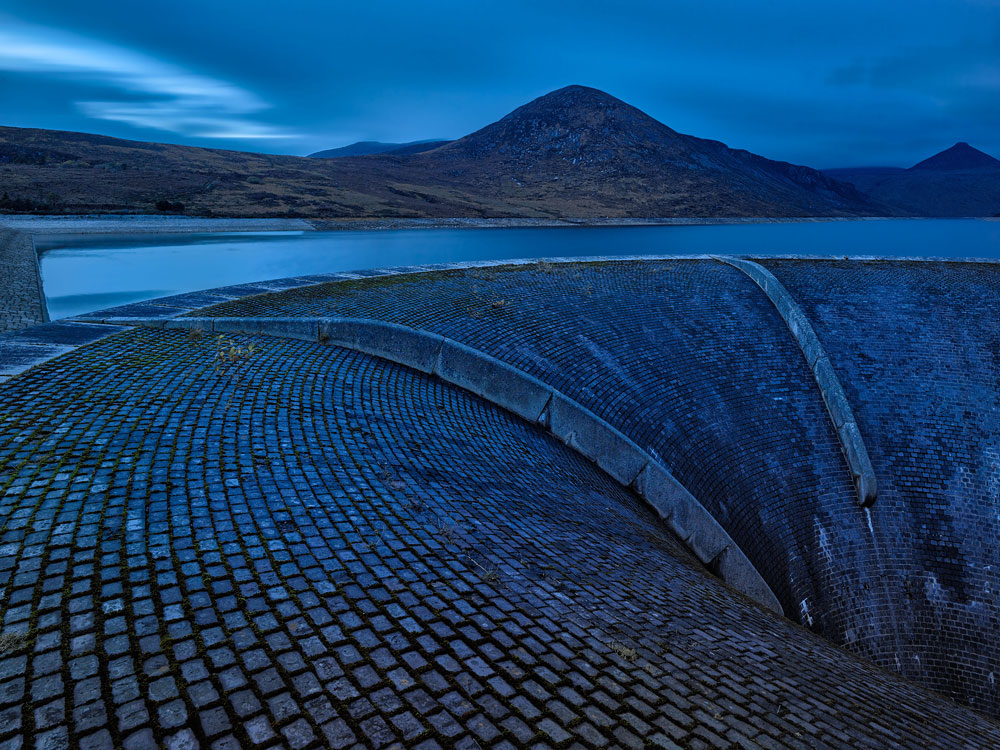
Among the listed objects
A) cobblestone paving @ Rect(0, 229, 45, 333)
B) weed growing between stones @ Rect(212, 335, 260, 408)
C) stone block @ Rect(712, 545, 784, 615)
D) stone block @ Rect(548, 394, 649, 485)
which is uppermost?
weed growing between stones @ Rect(212, 335, 260, 408)

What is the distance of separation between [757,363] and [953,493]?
579cm

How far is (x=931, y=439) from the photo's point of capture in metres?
15.9

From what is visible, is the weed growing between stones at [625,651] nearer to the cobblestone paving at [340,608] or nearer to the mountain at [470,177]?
the cobblestone paving at [340,608]

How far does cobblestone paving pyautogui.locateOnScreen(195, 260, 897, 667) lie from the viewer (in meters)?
12.8

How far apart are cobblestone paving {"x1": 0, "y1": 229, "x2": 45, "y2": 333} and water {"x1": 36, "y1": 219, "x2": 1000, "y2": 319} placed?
65 centimetres

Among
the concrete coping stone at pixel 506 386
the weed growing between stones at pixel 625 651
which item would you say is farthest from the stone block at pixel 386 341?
the weed growing between stones at pixel 625 651

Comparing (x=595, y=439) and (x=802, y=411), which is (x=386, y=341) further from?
(x=802, y=411)

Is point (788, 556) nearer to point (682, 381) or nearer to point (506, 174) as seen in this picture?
point (682, 381)

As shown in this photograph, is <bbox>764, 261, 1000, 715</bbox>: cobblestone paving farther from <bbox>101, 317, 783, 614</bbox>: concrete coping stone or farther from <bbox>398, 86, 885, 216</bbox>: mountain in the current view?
<bbox>398, 86, 885, 216</bbox>: mountain

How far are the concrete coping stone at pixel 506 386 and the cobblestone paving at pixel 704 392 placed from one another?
2.31 ft

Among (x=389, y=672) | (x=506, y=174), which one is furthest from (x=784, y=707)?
(x=506, y=174)

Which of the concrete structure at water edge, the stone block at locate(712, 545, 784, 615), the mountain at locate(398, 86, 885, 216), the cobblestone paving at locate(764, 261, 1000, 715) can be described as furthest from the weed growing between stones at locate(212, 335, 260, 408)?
the mountain at locate(398, 86, 885, 216)

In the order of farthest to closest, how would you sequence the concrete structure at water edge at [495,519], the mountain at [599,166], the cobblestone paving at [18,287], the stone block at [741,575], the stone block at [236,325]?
1. the mountain at [599,166]
2. the cobblestone paving at [18,287]
3. the stone block at [741,575]
4. the stone block at [236,325]
5. the concrete structure at water edge at [495,519]

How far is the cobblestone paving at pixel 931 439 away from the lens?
13.6 metres
